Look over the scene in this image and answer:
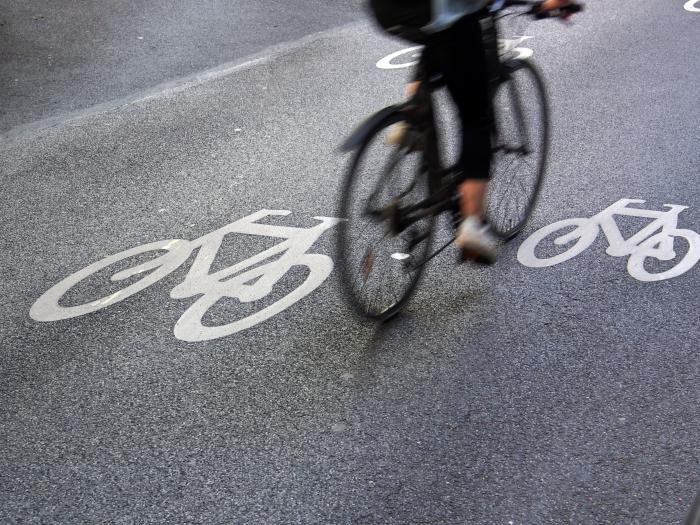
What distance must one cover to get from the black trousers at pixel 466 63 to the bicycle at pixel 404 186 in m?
0.05

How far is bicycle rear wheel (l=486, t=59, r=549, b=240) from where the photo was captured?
456 cm

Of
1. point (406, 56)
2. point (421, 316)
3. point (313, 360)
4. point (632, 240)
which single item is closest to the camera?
point (313, 360)

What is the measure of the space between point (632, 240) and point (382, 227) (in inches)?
59.9

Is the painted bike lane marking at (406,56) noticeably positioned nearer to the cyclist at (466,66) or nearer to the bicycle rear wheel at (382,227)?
the cyclist at (466,66)

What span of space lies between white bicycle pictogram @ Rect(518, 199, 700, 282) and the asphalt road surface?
5 cm

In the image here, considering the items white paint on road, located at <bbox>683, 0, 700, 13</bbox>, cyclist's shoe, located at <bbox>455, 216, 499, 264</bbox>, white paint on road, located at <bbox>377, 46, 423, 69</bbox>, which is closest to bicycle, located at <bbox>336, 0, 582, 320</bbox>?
cyclist's shoe, located at <bbox>455, 216, 499, 264</bbox>

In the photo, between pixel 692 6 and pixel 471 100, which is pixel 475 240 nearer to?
pixel 471 100

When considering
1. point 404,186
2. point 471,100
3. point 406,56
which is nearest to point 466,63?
point 471,100

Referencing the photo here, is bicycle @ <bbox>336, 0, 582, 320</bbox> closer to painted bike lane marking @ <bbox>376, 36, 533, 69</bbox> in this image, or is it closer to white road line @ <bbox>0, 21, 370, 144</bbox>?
painted bike lane marking @ <bbox>376, 36, 533, 69</bbox>

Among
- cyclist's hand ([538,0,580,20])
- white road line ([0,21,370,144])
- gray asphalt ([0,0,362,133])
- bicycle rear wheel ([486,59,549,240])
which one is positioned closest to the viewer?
cyclist's hand ([538,0,580,20])

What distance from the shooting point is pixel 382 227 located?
4.10m

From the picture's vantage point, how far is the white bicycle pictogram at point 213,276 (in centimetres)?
439

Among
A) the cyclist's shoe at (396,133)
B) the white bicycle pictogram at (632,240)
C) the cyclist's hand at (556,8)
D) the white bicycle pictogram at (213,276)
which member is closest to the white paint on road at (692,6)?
the white bicycle pictogram at (632,240)

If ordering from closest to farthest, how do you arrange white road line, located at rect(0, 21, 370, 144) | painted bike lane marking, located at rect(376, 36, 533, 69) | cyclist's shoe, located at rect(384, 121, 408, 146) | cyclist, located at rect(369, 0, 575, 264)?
1. cyclist, located at rect(369, 0, 575, 264)
2. cyclist's shoe, located at rect(384, 121, 408, 146)
3. white road line, located at rect(0, 21, 370, 144)
4. painted bike lane marking, located at rect(376, 36, 533, 69)
